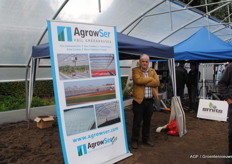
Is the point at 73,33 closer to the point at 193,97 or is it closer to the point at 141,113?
the point at 141,113

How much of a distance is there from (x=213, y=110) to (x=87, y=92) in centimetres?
462

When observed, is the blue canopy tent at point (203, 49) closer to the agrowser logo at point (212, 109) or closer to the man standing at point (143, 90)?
the agrowser logo at point (212, 109)

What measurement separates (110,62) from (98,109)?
30.9 inches

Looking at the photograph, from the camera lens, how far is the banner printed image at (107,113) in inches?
118

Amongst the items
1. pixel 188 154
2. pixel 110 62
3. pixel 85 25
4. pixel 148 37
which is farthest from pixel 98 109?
pixel 148 37

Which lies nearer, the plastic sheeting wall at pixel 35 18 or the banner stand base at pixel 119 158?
the banner stand base at pixel 119 158

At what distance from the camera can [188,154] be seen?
362 cm

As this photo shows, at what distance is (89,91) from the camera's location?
2904 millimetres

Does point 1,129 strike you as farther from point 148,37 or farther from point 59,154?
point 148,37

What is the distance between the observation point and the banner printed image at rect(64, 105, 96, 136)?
8.77 ft

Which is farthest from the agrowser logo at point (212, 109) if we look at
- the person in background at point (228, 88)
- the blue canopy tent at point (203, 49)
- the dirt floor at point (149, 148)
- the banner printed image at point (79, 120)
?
the banner printed image at point (79, 120)

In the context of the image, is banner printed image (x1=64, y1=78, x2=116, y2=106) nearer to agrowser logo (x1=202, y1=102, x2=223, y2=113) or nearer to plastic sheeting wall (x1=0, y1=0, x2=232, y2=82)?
plastic sheeting wall (x1=0, y1=0, x2=232, y2=82)

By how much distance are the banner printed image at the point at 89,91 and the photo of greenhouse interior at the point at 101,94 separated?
0.05 ft

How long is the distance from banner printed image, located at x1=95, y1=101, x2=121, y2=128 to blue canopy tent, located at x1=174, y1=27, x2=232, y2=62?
4.16 metres
